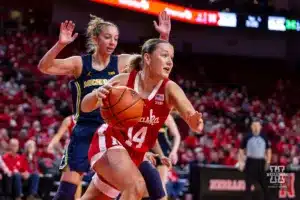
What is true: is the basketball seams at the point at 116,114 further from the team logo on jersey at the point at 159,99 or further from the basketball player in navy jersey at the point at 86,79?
the basketball player in navy jersey at the point at 86,79

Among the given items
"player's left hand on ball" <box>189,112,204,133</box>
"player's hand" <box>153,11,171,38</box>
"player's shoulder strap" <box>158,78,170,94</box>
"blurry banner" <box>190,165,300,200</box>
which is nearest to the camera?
"player's left hand on ball" <box>189,112,204,133</box>

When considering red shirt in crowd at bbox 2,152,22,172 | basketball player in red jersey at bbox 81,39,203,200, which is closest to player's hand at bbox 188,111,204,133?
basketball player in red jersey at bbox 81,39,203,200

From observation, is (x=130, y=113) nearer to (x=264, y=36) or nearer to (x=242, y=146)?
(x=242, y=146)

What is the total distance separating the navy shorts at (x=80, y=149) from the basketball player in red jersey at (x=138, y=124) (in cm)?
86

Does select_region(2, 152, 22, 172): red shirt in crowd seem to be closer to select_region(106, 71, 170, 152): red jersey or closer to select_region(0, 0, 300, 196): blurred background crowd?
select_region(0, 0, 300, 196): blurred background crowd

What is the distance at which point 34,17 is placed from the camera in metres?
22.5

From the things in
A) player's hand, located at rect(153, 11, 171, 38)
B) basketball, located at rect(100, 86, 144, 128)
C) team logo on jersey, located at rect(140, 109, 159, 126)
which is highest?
player's hand, located at rect(153, 11, 171, 38)

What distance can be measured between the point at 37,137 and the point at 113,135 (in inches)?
328

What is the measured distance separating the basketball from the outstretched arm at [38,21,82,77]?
981mm

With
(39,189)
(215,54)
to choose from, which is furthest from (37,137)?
(215,54)

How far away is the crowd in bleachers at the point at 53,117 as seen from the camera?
A: 1123 cm

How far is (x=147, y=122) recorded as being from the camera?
4.50 m

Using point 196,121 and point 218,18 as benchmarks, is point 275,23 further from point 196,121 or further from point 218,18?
point 196,121

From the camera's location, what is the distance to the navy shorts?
5.61 meters
